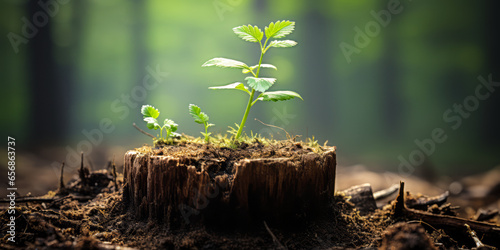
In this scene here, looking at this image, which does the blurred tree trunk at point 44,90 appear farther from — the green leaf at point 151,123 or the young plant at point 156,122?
the green leaf at point 151,123

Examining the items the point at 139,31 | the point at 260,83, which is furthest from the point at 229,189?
the point at 139,31

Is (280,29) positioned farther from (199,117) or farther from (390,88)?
(390,88)

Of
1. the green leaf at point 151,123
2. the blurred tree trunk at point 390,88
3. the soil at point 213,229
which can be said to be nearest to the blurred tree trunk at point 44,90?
the soil at point 213,229

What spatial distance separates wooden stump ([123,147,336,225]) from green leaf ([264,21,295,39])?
3.36 ft

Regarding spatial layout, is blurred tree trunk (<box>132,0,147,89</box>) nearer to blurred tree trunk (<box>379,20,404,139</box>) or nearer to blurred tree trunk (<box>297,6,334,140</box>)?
blurred tree trunk (<box>297,6,334,140</box>)

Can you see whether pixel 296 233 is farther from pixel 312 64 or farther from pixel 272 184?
pixel 312 64

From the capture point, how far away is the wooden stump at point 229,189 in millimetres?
1976

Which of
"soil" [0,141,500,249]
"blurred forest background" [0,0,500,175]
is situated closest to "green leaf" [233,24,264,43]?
"soil" [0,141,500,249]

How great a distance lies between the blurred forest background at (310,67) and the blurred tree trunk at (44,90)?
630mm

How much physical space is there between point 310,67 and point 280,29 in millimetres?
13784

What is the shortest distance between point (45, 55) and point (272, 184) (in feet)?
33.2

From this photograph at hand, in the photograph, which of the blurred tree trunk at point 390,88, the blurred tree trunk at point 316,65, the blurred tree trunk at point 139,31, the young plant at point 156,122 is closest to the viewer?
the young plant at point 156,122

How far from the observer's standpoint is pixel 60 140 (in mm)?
10500

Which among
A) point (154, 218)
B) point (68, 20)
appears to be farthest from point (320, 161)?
point (68, 20)
